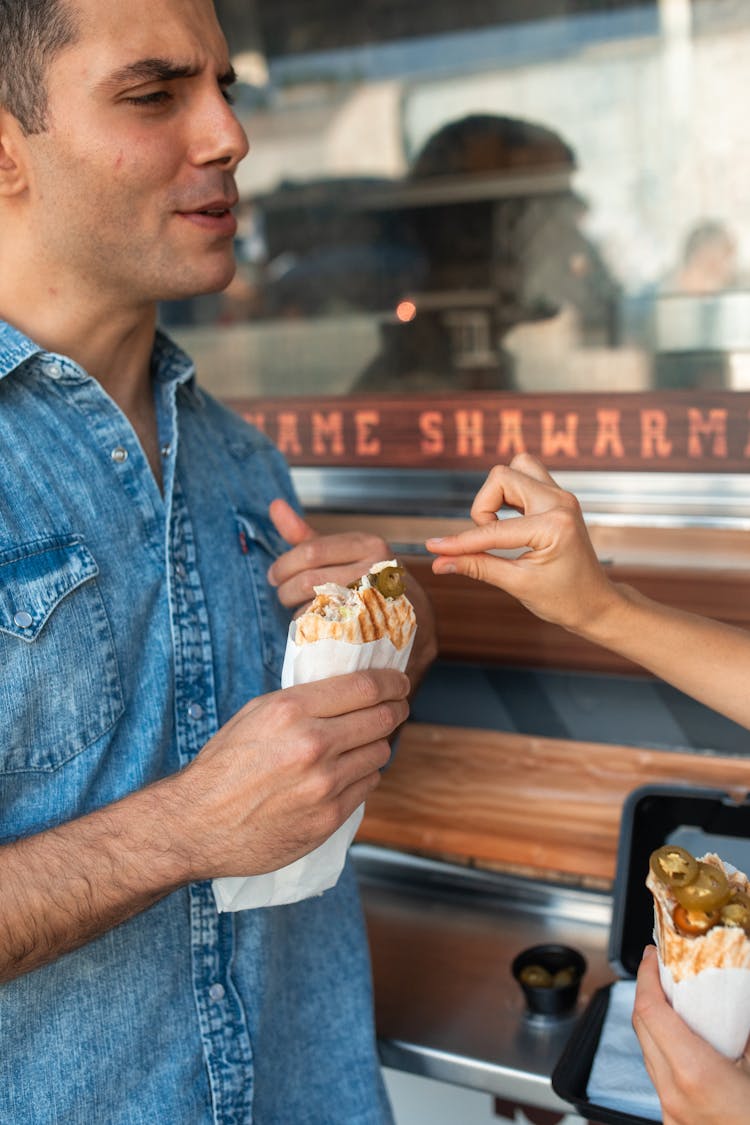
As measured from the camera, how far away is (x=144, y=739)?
134 centimetres

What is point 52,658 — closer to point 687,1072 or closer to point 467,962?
point 687,1072

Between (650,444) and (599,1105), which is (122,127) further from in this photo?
(599,1105)

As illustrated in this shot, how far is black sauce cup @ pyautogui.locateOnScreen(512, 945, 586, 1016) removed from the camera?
169 cm

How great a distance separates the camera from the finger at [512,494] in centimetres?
126

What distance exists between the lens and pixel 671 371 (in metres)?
2.12

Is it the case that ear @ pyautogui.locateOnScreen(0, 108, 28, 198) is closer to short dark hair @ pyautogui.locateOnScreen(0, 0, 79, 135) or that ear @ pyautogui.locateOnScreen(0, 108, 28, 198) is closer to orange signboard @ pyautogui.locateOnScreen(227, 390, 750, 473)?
short dark hair @ pyautogui.locateOnScreen(0, 0, 79, 135)

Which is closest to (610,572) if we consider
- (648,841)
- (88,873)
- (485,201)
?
(648,841)

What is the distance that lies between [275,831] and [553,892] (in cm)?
100

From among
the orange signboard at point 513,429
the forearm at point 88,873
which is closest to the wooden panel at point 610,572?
the orange signboard at point 513,429

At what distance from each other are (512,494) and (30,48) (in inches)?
31.6

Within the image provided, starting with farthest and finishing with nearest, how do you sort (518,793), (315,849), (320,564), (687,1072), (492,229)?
1. (492,229)
2. (518,793)
3. (320,564)
4. (315,849)
5. (687,1072)

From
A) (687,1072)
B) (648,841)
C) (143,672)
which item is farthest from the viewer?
(648,841)

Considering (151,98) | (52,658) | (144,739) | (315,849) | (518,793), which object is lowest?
(518,793)

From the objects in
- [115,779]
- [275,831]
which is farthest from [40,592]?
[275,831]
